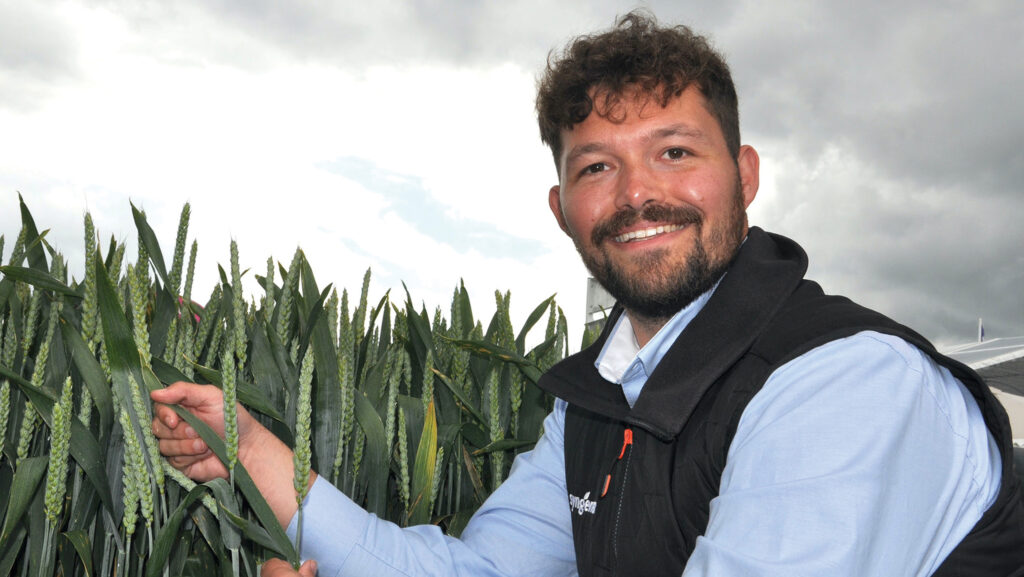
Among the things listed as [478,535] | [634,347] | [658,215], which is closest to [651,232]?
[658,215]

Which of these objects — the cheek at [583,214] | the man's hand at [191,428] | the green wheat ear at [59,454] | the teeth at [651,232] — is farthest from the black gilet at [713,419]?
the green wheat ear at [59,454]

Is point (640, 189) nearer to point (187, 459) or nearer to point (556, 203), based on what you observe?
point (556, 203)

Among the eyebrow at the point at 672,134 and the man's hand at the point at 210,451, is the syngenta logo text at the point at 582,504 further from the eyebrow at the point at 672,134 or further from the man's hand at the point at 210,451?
the eyebrow at the point at 672,134

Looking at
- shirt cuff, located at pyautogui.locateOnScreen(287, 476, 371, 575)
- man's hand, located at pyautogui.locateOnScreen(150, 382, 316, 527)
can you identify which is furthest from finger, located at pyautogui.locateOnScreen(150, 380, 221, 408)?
shirt cuff, located at pyautogui.locateOnScreen(287, 476, 371, 575)

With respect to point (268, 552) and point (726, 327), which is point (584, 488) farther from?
point (268, 552)

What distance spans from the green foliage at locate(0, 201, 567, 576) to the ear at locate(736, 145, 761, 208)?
518 mm

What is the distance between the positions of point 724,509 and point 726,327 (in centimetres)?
28

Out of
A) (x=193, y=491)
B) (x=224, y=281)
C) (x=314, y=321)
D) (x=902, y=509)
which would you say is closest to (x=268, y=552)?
(x=193, y=491)

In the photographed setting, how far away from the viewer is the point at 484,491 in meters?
1.56

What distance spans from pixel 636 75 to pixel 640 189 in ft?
0.72

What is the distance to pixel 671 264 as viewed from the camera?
1.28m

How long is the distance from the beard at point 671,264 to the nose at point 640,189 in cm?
1

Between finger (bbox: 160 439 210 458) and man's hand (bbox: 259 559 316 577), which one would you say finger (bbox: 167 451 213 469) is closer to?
finger (bbox: 160 439 210 458)

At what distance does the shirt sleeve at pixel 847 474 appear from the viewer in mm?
800
